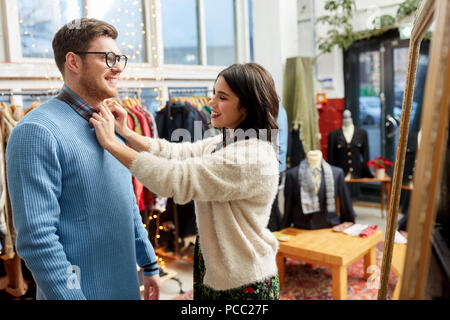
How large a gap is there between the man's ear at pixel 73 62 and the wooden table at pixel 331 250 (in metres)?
2.12

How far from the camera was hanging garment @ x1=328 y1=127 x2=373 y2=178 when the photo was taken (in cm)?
479

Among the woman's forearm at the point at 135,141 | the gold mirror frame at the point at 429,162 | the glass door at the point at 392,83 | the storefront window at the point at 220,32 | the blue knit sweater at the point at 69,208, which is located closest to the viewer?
the gold mirror frame at the point at 429,162

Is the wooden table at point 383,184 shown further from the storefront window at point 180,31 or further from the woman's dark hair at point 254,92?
the woman's dark hair at point 254,92

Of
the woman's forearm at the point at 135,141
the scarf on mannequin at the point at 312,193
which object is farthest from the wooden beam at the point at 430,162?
the scarf on mannequin at the point at 312,193

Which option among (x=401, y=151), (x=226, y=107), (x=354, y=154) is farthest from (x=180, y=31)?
(x=401, y=151)

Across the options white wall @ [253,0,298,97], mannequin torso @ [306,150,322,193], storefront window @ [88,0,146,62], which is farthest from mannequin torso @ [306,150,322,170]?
storefront window @ [88,0,146,62]

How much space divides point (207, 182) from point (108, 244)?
1.14ft

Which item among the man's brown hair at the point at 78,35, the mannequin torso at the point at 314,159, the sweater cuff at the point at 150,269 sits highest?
the man's brown hair at the point at 78,35

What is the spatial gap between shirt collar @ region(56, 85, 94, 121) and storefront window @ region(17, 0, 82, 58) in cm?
225

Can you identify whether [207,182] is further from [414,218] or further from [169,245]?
[169,245]

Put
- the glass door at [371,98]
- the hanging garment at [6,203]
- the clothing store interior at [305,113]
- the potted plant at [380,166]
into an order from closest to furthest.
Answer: the clothing store interior at [305,113]
the hanging garment at [6,203]
the potted plant at [380,166]
the glass door at [371,98]

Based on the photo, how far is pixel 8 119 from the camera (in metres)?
2.50

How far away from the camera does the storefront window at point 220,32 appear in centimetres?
496

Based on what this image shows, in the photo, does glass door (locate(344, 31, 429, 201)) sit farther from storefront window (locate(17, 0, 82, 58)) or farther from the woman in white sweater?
the woman in white sweater
